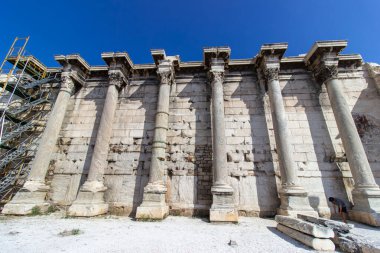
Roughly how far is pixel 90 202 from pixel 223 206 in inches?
187

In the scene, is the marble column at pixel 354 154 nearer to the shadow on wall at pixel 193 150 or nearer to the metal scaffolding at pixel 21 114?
the shadow on wall at pixel 193 150

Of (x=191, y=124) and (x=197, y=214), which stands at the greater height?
(x=191, y=124)

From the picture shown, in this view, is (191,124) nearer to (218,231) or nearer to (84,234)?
(218,231)

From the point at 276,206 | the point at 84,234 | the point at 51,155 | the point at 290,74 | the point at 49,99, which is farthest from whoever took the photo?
the point at 49,99

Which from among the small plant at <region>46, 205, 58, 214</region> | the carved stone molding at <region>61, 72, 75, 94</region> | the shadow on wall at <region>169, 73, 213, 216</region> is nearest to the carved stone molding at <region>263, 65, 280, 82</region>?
the shadow on wall at <region>169, 73, 213, 216</region>

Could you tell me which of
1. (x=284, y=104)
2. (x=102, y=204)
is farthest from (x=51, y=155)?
(x=284, y=104)

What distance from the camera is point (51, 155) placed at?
811cm

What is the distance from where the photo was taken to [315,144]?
25.3 feet

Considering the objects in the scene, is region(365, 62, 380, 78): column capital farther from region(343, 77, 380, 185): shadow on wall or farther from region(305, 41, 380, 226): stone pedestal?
region(305, 41, 380, 226): stone pedestal

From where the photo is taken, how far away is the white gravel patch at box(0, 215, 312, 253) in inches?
138

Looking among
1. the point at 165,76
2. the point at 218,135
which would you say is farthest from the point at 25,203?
the point at 218,135

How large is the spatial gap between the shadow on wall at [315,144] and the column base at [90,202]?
7.68 metres

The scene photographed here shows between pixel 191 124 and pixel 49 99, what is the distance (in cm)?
770

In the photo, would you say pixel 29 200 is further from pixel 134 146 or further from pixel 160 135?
pixel 160 135
